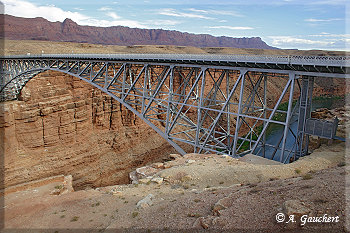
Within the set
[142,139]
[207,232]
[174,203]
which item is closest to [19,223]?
[174,203]

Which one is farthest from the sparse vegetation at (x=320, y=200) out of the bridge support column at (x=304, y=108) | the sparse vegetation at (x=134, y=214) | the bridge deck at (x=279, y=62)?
the bridge support column at (x=304, y=108)

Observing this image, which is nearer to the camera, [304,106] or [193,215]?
[193,215]

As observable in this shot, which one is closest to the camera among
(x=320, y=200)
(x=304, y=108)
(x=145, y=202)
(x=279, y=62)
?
(x=320, y=200)

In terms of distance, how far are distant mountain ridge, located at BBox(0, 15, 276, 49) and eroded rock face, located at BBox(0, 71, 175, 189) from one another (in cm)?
8642

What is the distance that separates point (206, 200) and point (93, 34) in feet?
445

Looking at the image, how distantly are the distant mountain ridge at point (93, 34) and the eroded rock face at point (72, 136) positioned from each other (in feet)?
284

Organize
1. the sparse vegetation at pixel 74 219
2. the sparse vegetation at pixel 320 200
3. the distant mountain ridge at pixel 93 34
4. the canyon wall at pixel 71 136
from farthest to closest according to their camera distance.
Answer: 1. the distant mountain ridge at pixel 93 34
2. the canyon wall at pixel 71 136
3. the sparse vegetation at pixel 74 219
4. the sparse vegetation at pixel 320 200

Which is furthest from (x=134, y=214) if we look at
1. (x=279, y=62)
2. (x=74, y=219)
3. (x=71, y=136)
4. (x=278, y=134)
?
(x=278, y=134)

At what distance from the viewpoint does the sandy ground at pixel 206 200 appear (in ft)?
22.9

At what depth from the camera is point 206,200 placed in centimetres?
908

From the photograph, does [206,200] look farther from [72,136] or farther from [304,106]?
[72,136]

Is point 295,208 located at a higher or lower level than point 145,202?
higher

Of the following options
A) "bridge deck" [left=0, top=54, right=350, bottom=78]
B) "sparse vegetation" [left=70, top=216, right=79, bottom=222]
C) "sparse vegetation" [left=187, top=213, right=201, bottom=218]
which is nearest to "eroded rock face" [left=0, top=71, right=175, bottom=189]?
"bridge deck" [left=0, top=54, right=350, bottom=78]

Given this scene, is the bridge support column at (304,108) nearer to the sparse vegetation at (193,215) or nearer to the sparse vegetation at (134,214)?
the sparse vegetation at (193,215)
